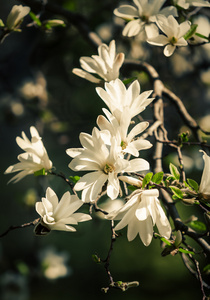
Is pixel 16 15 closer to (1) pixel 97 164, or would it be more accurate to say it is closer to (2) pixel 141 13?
(2) pixel 141 13

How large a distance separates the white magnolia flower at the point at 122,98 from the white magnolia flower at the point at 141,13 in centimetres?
21

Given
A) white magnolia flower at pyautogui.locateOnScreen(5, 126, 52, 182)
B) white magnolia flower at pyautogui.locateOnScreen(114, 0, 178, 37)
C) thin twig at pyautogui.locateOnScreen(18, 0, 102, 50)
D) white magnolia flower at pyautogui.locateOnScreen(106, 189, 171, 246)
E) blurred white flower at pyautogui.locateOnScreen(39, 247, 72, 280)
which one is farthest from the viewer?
blurred white flower at pyautogui.locateOnScreen(39, 247, 72, 280)

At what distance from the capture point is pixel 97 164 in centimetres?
55

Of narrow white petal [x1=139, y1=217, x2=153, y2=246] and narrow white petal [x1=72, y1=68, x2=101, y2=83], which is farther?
narrow white petal [x1=72, y1=68, x2=101, y2=83]

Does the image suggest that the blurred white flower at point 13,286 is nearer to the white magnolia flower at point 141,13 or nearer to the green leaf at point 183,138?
the green leaf at point 183,138

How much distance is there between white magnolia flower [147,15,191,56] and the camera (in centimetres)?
64

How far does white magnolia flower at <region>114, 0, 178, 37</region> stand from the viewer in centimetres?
72

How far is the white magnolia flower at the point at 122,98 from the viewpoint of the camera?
576 millimetres

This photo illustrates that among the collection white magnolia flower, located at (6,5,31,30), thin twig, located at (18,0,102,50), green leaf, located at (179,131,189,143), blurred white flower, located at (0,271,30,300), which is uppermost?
white magnolia flower, located at (6,5,31,30)

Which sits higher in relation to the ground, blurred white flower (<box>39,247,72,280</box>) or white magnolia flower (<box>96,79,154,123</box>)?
white magnolia flower (<box>96,79,154,123</box>)

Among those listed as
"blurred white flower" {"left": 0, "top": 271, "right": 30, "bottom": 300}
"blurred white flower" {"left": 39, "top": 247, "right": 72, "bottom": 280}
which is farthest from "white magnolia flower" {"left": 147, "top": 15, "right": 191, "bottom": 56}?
"blurred white flower" {"left": 0, "top": 271, "right": 30, "bottom": 300}

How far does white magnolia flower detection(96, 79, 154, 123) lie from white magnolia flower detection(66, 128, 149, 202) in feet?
0.27

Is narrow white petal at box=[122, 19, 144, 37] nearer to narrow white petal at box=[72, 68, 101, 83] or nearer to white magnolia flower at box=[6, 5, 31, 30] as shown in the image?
narrow white petal at box=[72, 68, 101, 83]

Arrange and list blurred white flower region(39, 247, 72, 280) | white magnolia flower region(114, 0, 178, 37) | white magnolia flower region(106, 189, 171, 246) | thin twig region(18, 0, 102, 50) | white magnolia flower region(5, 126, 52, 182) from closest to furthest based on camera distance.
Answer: white magnolia flower region(106, 189, 171, 246)
white magnolia flower region(5, 126, 52, 182)
white magnolia flower region(114, 0, 178, 37)
thin twig region(18, 0, 102, 50)
blurred white flower region(39, 247, 72, 280)
